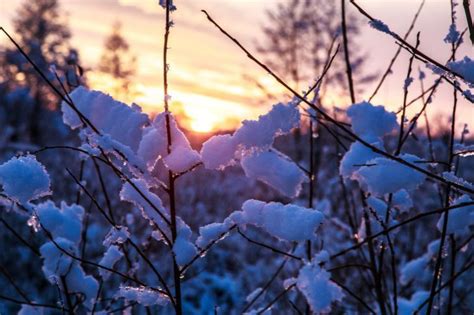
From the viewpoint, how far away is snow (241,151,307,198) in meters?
1.38

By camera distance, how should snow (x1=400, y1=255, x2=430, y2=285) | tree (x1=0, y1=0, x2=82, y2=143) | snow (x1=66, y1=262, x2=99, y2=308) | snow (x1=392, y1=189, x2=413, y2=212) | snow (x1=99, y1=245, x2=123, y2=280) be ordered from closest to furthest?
1. snow (x1=392, y1=189, x2=413, y2=212)
2. snow (x1=99, y1=245, x2=123, y2=280)
3. snow (x1=66, y1=262, x2=99, y2=308)
4. snow (x1=400, y1=255, x2=430, y2=285)
5. tree (x1=0, y1=0, x2=82, y2=143)

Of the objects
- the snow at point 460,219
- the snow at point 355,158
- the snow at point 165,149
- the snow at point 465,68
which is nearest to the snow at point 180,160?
the snow at point 165,149

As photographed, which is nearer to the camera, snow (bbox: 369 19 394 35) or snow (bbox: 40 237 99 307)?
snow (bbox: 369 19 394 35)

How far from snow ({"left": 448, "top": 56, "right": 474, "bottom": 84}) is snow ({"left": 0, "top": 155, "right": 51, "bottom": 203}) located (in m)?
1.02

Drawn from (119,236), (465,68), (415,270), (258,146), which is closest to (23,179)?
(119,236)

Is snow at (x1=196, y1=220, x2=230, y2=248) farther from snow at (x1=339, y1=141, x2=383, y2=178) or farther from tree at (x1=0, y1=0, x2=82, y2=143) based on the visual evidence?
tree at (x1=0, y1=0, x2=82, y2=143)

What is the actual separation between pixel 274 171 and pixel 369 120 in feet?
1.02

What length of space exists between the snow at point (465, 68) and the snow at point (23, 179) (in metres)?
1.02

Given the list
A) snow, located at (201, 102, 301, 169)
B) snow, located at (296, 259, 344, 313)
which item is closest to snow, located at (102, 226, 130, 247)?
snow, located at (201, 102, 301, 169)

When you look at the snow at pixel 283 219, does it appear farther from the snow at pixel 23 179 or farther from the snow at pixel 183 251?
the snow at pixel 23 179

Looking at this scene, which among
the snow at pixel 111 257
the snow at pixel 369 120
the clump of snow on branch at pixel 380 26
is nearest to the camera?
the clump of snow on branch at pixel 380 26

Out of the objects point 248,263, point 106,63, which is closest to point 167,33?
point 248,263

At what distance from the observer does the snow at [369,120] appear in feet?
4.82

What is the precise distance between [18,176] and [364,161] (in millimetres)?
892
